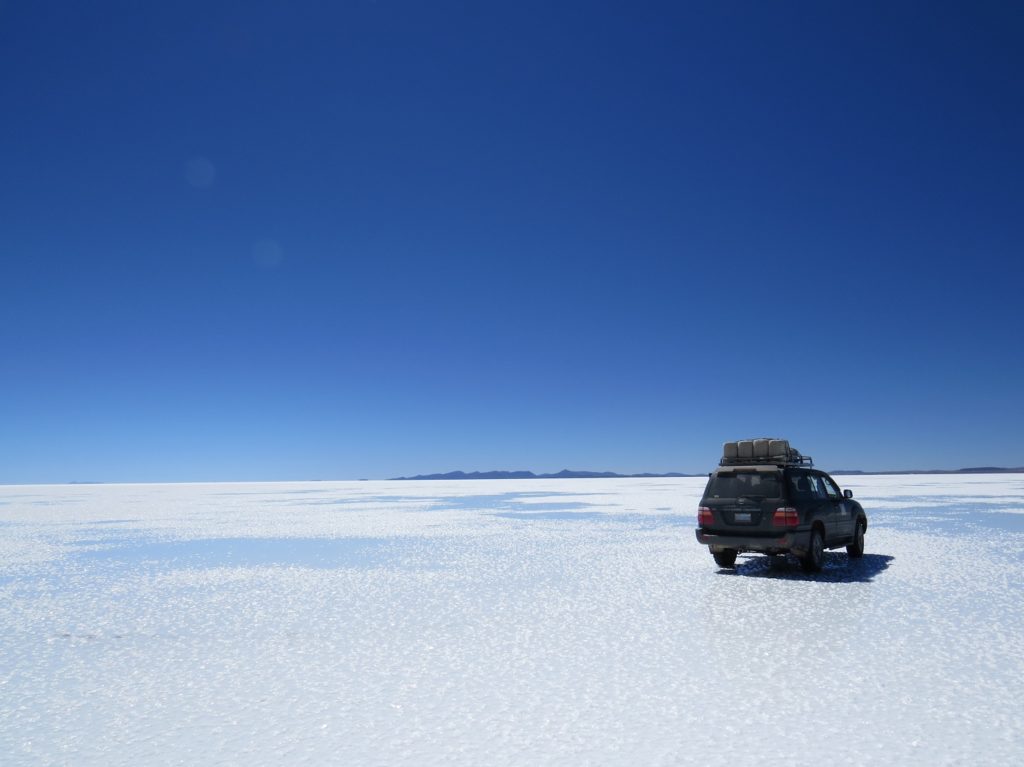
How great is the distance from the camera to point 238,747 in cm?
500

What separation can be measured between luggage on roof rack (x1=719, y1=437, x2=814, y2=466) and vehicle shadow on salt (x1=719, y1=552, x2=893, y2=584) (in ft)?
6.47

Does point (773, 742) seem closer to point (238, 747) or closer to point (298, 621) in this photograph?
point (238, 747)

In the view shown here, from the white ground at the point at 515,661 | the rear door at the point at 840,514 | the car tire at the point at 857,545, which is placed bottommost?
the white ground at the point at 515,661

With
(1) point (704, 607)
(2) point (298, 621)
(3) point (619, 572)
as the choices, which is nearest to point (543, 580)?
(3) point (619, 572)

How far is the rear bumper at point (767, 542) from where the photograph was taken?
12156mm

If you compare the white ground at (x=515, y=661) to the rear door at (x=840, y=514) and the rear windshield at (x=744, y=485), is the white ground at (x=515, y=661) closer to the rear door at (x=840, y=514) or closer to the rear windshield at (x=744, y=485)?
the rear door at (x=840, y=514)

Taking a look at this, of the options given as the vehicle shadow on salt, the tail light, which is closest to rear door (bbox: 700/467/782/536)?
the tail light

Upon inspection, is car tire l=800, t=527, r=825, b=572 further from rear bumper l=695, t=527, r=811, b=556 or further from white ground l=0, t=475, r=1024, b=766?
white ground l=0, t=475, r=1024, b=766

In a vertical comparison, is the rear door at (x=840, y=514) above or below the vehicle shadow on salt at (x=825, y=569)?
above

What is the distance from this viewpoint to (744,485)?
12.9 metres

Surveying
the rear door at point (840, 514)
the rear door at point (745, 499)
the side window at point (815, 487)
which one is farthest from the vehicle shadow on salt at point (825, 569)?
the side window at point (815, 487)

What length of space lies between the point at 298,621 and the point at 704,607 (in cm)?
532

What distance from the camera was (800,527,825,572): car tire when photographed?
41.2 feet

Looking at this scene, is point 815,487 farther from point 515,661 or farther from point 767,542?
point 515,661
